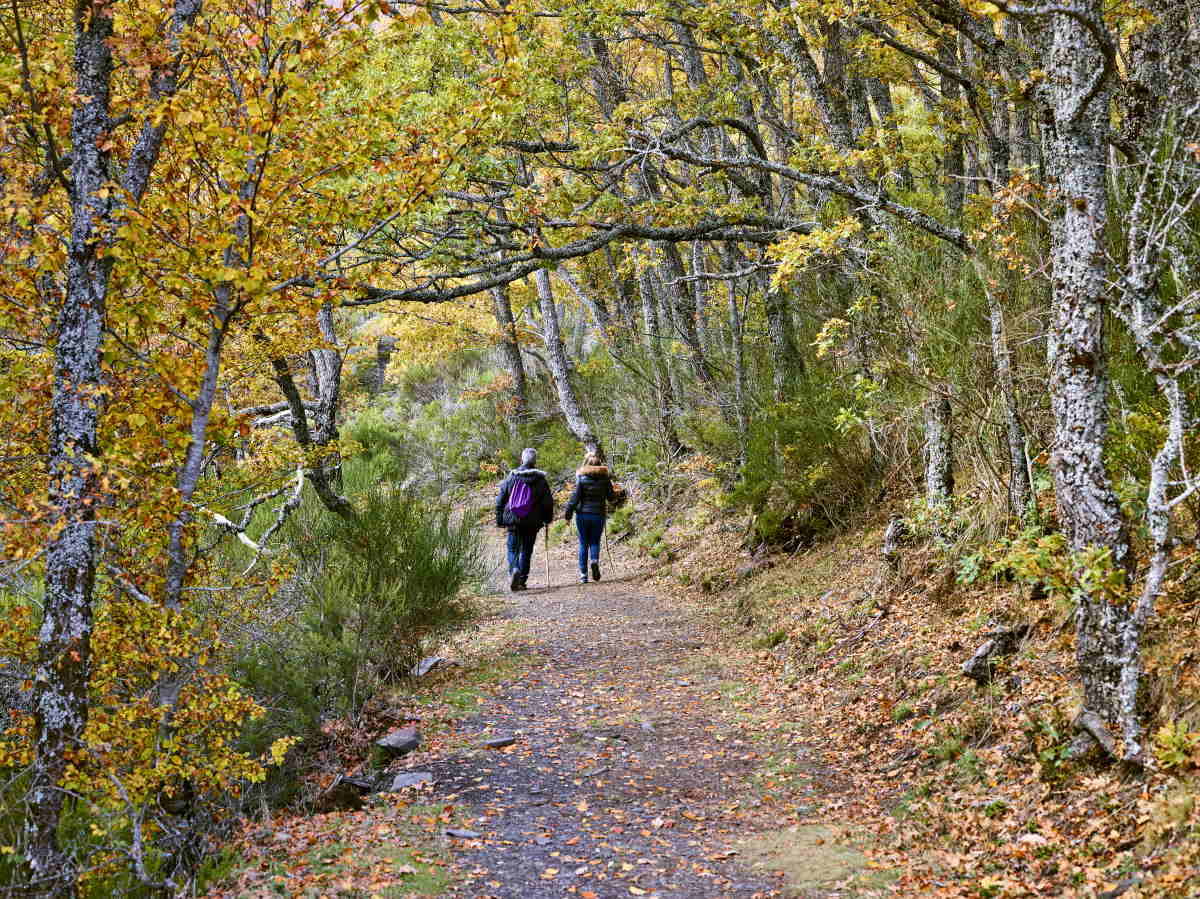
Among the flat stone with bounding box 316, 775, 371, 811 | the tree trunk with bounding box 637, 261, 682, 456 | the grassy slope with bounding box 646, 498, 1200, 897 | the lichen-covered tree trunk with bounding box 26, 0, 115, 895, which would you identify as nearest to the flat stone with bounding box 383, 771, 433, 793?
the flat stone with bounding box 316, 775, 371, 811

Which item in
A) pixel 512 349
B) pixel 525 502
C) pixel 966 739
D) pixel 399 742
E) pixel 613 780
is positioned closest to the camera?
pixel 966 739

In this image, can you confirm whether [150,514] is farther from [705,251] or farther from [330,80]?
[705,251]

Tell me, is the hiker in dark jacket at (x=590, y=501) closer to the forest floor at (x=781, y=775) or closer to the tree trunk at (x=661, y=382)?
the tree trunk at (x=661, y=382)

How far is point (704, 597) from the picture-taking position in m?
10.5

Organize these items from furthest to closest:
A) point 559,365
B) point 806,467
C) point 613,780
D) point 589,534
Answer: point 559,365 < point 589,534 < point 806,467 < point 613,780

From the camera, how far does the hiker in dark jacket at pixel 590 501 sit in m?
12.0

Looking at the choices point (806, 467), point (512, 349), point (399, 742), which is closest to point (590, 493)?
point (806, 467)

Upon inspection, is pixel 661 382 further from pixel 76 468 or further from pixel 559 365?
pixel 76 468

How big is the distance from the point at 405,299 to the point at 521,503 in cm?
466

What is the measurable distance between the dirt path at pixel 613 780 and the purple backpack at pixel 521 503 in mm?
2647

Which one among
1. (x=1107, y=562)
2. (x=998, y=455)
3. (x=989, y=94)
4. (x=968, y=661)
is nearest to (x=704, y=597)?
(x=998, y=455)

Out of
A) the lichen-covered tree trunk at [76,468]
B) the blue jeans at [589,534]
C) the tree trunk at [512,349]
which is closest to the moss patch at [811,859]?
the lichen-covered tree trunk at [76,468]

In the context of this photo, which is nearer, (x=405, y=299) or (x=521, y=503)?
(x=405, y=299)

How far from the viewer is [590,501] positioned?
11.9m
